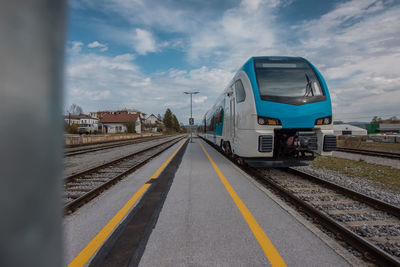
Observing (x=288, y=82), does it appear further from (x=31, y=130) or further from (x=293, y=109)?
(x=31, y=130)

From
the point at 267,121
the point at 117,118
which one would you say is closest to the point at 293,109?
the point at 267,121

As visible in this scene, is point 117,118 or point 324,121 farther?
point 117,118

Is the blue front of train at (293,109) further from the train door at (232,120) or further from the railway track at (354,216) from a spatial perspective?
the train door at (232,120)

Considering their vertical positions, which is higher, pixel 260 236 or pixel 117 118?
pixel 117 118

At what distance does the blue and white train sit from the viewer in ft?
18.5

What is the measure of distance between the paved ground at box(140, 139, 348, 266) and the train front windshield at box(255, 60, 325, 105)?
2717 millimetres

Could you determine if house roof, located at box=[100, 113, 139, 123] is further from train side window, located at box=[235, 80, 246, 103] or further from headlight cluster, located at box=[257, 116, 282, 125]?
headlight cluster, located at box=[257, 116, 282, 125]

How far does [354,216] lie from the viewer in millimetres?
3486

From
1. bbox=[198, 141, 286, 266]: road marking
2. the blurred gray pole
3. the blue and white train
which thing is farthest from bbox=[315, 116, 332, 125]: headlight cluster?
the blurred gray pole

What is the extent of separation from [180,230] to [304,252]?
149 centimetres

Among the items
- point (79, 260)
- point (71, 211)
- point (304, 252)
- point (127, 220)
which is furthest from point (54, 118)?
point (71, 211)

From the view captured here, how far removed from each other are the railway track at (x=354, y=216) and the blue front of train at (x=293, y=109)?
0.94 meters

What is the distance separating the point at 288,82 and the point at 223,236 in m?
4.61

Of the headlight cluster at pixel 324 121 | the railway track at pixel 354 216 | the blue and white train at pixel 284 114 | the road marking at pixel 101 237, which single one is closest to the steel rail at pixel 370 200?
the railway track at pixel 354 216
